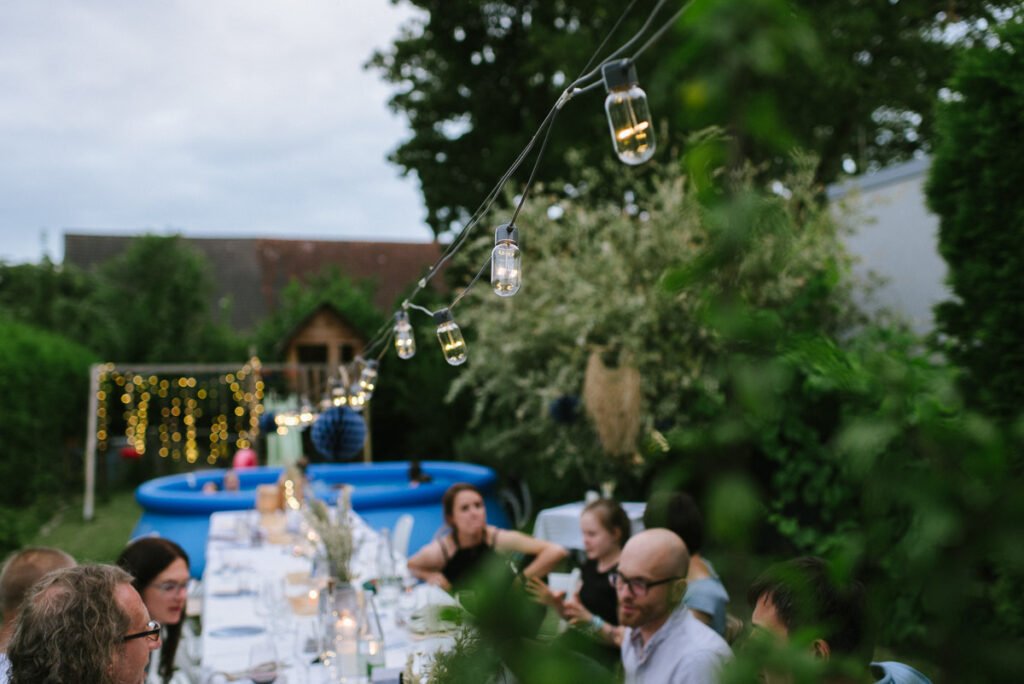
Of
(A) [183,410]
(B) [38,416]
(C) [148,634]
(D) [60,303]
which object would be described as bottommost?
(C) [148,634]

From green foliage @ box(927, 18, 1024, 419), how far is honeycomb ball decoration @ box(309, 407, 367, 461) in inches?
137

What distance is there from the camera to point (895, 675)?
2.06 meters

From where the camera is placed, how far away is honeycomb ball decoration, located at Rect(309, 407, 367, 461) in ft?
16.8

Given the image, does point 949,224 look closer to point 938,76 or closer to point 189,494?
point 189,494

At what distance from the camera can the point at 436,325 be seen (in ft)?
16.2

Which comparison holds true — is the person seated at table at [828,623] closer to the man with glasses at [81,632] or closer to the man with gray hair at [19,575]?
the man with glasses at [81,632]

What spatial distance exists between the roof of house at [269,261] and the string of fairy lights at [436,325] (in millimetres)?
9396

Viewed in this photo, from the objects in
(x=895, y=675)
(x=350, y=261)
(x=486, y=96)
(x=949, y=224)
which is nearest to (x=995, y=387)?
(x=949, y=224)

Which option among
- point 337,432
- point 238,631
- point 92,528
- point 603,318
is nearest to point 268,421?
point 92,528

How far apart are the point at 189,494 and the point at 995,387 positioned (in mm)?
7974

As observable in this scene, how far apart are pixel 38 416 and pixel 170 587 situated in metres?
10.3

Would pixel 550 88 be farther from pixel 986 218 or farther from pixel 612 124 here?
pixel 612 124

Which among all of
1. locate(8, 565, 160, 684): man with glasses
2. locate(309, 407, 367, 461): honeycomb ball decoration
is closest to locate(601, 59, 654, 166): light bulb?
→ locate(8, 565, 160, 684): man with glasses

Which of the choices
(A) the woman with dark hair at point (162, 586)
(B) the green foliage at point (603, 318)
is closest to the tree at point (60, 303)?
(B) the green foliage at point (603, 318)
